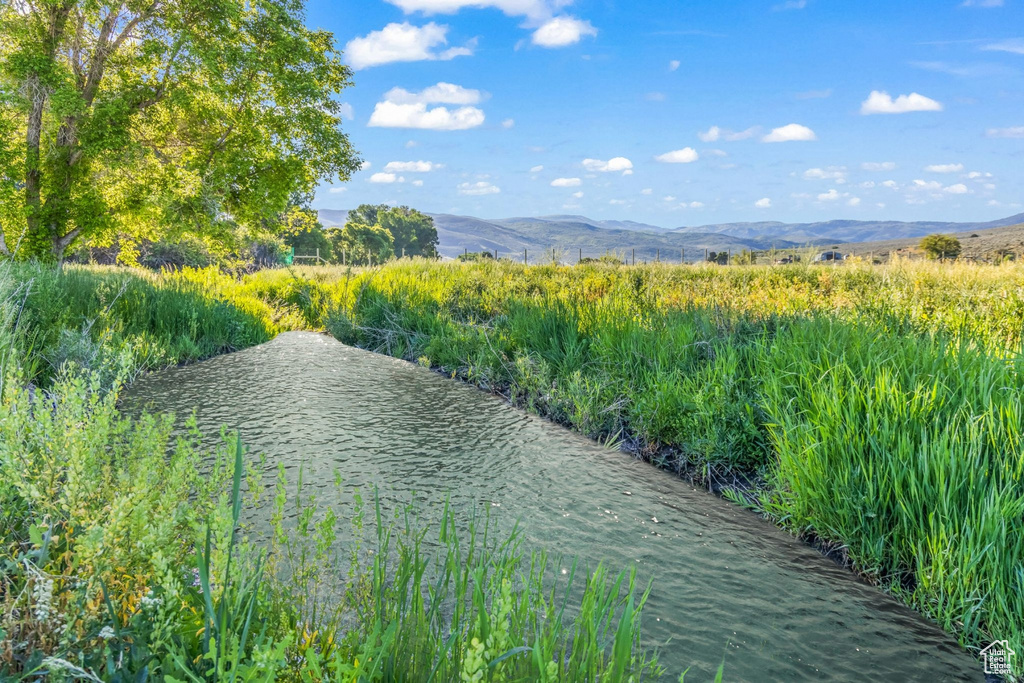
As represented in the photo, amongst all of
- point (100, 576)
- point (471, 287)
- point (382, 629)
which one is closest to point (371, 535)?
point (382, 629)

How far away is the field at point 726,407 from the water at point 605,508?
0.23 m

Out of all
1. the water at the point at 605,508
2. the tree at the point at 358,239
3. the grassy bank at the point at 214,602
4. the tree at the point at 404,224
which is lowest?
the water at the point at 605,508

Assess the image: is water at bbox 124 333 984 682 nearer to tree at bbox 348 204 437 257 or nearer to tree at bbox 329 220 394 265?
tree at bbox 329 220 394 265

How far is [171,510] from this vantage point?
176 cm

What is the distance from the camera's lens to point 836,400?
11.1 ft

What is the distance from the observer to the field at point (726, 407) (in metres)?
1.93

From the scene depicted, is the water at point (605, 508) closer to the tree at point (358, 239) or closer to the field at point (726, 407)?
the field at point (726, 407)

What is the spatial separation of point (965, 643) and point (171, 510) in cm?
303

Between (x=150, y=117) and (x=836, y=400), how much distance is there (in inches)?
834

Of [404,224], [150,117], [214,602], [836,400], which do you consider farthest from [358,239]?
[214,602]

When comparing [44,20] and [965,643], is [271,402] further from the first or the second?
[44,20]

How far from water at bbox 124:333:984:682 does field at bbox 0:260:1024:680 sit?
0.75 feet

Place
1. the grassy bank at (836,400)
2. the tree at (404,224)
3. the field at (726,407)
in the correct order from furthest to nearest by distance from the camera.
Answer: the tree at (404,224)
the grassy bank at (836,400)
the field at (726,407)

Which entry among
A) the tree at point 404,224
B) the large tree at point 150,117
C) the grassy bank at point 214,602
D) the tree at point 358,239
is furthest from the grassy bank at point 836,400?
the tree at point 404,224
